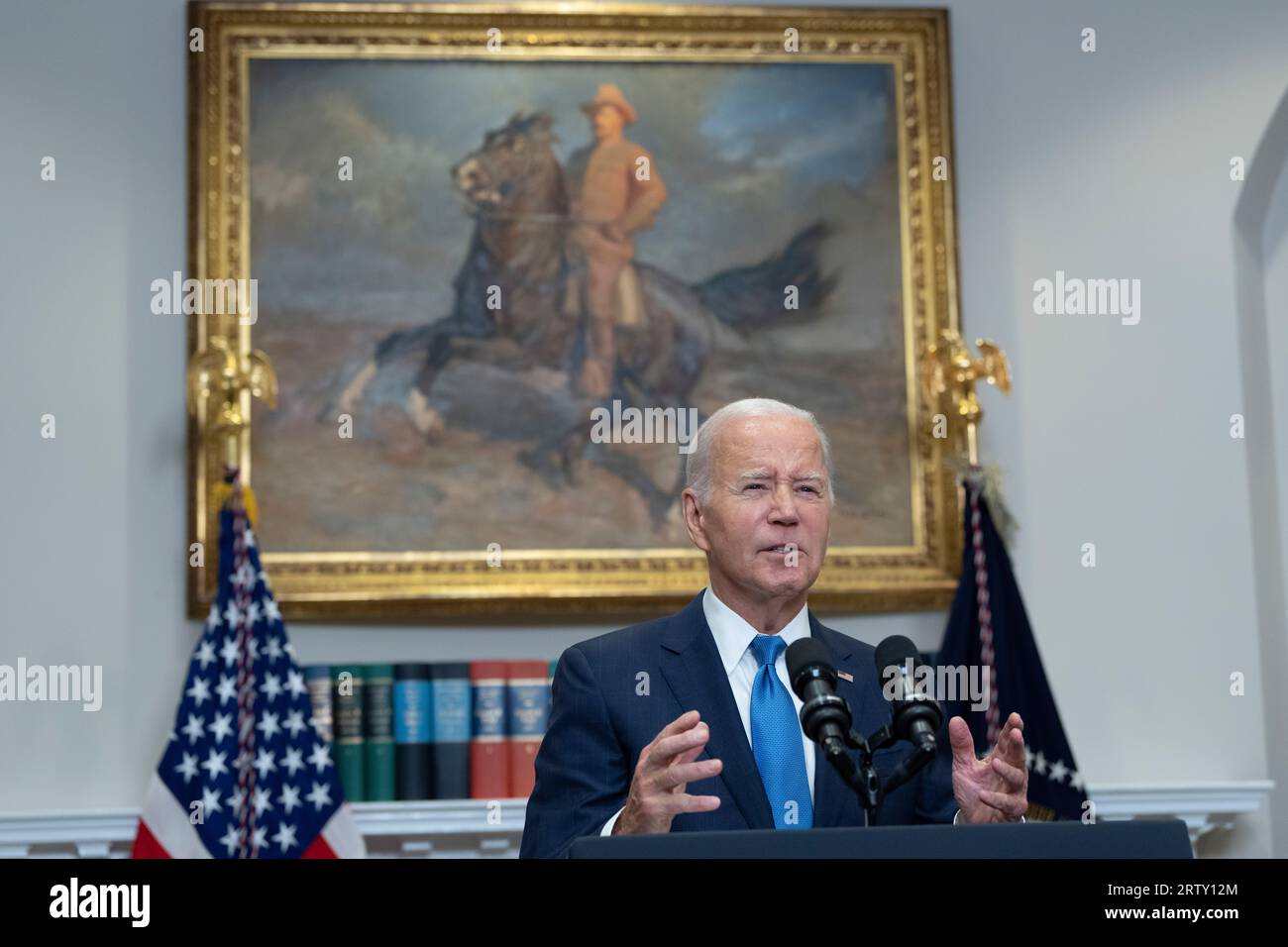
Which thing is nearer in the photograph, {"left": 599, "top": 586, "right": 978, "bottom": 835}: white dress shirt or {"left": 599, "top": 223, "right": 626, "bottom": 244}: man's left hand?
{"left": 599, "top": 586, "right": 978, "bottom": 835}: white dress shirt

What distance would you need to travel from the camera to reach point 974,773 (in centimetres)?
282

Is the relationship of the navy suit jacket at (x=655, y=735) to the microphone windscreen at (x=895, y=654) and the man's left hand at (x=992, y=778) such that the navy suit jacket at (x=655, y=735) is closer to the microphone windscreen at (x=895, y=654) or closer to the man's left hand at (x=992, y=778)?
the man's left hand at (x=992, y=778)

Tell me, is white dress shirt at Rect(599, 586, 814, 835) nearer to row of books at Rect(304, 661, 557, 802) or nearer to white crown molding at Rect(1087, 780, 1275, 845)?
row of books at Rect(304, 661, 557, 802)

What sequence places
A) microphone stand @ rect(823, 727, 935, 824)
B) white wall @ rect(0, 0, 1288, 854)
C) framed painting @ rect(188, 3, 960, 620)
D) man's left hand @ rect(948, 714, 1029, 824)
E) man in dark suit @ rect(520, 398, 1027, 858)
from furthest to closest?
framed painting @ rect(188, 3, 960, 620) → white wall @ rect(0, 0, 1288, 854) → man in dark suit @ rect(520, 398, 1027, 858) → man's left hand @ rect(948, 714, 1029, 824) → microphone stand @ rect(823, 727, 935, 824)

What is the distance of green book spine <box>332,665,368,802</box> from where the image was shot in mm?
5703

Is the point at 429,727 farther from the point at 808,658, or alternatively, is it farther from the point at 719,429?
the point at 808,658

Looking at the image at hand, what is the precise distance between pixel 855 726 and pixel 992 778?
387 mm

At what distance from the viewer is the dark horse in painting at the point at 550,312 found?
6188 mm

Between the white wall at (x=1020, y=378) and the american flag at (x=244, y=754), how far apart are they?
0.37 meters

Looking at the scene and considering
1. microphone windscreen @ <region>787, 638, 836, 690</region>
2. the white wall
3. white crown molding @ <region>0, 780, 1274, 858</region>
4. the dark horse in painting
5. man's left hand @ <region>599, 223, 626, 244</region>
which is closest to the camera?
microphone windscreen @ <region>787, 638, 836, 690</region>

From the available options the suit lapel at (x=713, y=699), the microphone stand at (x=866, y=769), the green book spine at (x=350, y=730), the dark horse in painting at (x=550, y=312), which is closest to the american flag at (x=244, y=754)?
the green book spine at (x=350, y=730)

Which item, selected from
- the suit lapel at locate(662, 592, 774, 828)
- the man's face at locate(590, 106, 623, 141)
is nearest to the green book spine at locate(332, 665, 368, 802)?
the man's face at locate(590, 106, 623, 141)

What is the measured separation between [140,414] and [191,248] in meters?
0.64

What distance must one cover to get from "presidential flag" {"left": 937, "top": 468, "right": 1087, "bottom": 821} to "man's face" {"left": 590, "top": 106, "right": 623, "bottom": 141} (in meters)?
1.94
